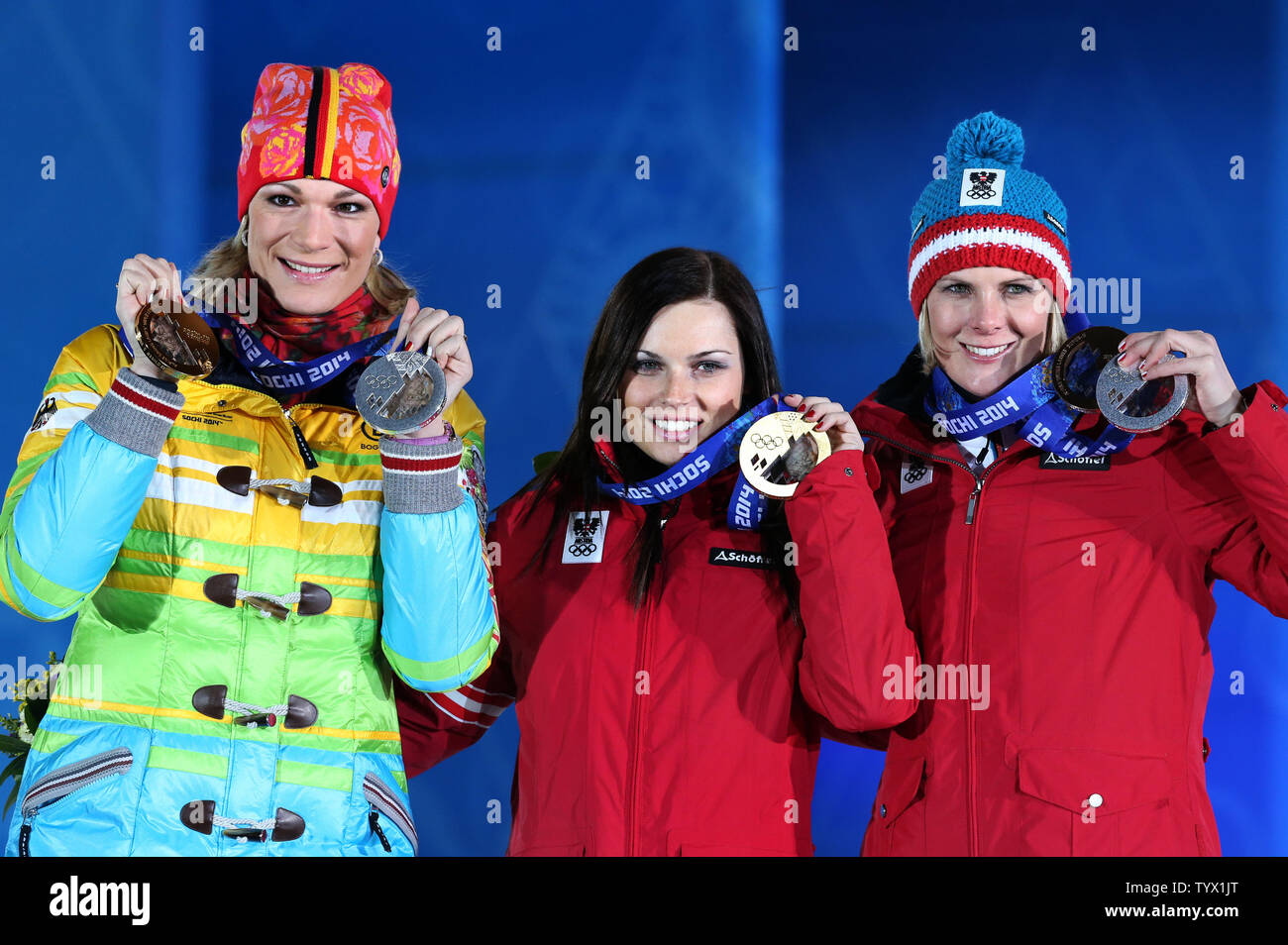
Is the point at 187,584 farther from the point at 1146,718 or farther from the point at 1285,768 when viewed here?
the point at 1285,768

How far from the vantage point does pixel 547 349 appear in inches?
187

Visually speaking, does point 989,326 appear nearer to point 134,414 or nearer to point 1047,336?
point 1047,336

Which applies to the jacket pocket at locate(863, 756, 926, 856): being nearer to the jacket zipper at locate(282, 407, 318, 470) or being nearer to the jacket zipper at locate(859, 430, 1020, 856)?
the jacket zipper at locate(859, 430, 1020, 856)

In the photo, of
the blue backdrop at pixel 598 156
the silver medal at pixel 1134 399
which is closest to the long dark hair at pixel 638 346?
the silver medal at pixel 1134 399

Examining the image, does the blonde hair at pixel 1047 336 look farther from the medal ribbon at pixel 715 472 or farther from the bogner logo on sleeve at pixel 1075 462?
the medal ribbon at pixel 715 472

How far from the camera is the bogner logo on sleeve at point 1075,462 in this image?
2.89m

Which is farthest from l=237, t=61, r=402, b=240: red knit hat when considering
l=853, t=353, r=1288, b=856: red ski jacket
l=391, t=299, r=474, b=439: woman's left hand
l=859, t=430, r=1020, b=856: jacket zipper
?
l=853, t=353, r=1288, b=856: red ski jacket

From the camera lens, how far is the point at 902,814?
2.89m

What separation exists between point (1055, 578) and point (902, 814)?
22.8 inches

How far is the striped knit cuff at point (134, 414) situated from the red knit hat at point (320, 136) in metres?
0.67

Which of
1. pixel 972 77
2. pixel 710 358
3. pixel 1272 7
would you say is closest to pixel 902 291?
pixel 972 77

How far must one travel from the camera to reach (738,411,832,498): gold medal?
2.75 meters

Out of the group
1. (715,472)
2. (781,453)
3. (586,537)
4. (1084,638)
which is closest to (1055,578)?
(1084,638)

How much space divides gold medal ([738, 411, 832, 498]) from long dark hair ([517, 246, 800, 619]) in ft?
0.84
